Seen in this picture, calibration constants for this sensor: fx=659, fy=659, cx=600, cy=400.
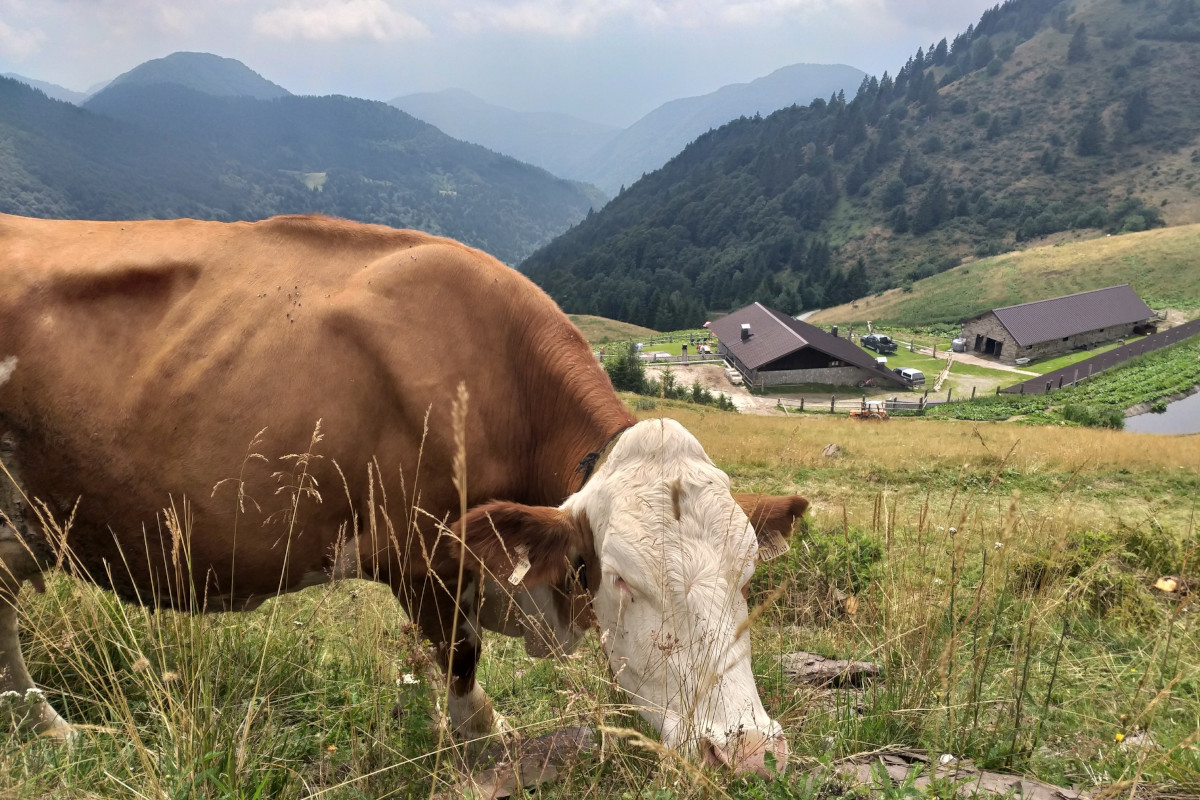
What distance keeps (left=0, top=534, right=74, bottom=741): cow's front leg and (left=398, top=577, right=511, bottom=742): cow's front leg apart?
5.23 feet

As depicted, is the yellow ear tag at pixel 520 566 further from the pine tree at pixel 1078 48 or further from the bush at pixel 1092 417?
the pine tree at pixel 1078 48

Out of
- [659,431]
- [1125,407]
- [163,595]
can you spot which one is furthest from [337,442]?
[1125,407]

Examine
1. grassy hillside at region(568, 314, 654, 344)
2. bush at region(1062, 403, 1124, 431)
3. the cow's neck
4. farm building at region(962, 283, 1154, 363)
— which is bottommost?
grassy hillside at region(568, 314, 654, 344)

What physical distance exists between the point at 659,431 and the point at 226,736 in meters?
2.06

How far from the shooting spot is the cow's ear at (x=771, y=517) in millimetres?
3109

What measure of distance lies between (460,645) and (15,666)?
267cm

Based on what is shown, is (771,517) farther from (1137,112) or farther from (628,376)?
(1137,112)

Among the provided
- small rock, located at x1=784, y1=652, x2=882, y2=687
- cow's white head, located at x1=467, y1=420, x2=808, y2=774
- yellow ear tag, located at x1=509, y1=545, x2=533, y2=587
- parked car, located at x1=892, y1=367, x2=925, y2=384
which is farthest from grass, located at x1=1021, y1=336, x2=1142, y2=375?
yellow ear tag, located at x1=509, y1=545, x2=533, y2=587

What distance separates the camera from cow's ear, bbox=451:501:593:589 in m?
2.78

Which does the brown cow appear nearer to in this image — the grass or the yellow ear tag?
the yellow ear tag

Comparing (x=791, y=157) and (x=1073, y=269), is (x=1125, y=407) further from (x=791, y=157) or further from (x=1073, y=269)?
(x=791, y=157)

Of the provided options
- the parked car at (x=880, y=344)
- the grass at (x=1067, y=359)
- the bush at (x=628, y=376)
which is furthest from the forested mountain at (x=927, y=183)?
the bush at (x=628, y=376)

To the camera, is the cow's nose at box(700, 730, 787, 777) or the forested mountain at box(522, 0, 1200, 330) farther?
the forested mountain at box(522, 0, 1200, 330)

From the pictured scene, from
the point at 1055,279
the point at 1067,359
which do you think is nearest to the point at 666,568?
the point at 1067,359
